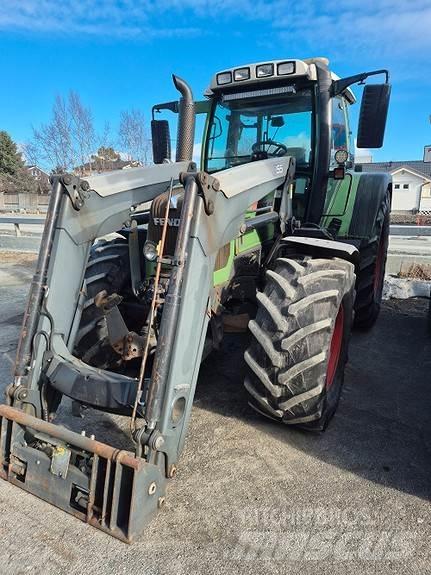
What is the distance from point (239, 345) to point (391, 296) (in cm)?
345

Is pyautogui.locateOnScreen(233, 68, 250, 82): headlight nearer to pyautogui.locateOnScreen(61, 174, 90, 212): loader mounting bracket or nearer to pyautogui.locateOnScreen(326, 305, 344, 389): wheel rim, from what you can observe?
pyautogui.locateOnScreen(61, 174, 90, 212): loader mounting bracket

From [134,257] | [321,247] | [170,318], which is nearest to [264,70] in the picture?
[321,247]

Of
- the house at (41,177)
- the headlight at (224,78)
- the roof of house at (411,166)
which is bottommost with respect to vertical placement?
the headlight at (224,78)

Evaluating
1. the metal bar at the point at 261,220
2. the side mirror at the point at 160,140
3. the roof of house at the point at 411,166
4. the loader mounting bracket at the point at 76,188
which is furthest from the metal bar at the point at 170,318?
the roof of house at the point at 411,166

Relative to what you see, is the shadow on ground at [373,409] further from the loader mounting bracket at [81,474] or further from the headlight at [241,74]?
the headlight at [241,74]

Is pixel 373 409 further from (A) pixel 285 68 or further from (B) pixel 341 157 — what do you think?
(A) pixel 285 68

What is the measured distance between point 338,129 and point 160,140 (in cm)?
188

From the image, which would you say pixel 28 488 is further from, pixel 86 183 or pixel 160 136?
pixel 160 136

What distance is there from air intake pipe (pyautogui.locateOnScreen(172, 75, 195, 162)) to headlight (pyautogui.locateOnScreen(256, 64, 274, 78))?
2.07 feet

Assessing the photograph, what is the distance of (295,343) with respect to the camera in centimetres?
271

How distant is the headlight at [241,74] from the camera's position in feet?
13.2

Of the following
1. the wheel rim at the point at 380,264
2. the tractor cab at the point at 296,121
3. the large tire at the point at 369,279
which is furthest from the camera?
the wheel rim at the point at 380,264

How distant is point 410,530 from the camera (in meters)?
2.27

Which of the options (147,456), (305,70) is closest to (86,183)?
(147,456)
